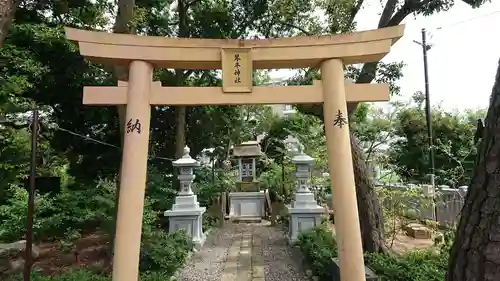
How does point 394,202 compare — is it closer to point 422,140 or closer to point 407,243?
point 407,243

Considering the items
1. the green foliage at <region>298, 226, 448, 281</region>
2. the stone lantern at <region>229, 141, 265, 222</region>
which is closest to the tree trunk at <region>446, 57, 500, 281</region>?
the green foliage at <region>298, 226, 448, 281</region>

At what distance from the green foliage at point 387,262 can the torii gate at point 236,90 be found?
57.1 inches

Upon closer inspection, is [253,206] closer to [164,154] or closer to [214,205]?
[214,205]

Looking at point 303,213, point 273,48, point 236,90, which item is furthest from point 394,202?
point 236,90

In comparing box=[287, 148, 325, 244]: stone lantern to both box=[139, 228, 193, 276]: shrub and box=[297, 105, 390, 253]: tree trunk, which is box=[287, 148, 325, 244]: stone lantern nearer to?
box=[297, 105, 390, 253]: tree trunk

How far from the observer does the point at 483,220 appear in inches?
61.9

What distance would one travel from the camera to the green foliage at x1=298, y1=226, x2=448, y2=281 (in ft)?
14.8

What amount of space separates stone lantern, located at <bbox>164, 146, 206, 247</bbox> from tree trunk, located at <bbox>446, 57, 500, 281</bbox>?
673 centimetres

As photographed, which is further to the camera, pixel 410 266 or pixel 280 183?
pixel 280 183

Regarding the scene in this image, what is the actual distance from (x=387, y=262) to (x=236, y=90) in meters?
3.41

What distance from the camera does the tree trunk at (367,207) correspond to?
18.9ft

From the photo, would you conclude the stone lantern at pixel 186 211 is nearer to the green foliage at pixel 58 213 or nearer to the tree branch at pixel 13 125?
the green foliage at pixel 58 213

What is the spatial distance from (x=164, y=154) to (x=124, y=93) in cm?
893

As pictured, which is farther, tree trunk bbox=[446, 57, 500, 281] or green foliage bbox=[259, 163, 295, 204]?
green foliage bbox=[259, 163, 295, 204]
